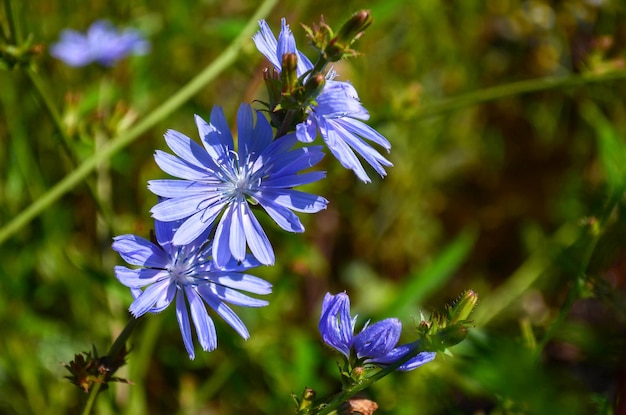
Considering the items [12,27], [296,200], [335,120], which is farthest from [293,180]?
[12,27]

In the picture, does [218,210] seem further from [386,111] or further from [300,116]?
[386,111]

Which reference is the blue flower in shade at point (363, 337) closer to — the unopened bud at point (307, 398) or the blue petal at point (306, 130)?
the unopened bud at point (307, 398)

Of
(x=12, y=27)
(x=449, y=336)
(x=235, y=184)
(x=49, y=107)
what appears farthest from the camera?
(x=49, y=107)

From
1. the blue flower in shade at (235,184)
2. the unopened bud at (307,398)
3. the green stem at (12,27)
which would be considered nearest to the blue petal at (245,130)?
the blue flower in shade at (235,184)

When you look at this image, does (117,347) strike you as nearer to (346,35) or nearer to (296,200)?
(296,200)

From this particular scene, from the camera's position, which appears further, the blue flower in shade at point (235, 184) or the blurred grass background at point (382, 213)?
the blurred grass background at point (382, 213)

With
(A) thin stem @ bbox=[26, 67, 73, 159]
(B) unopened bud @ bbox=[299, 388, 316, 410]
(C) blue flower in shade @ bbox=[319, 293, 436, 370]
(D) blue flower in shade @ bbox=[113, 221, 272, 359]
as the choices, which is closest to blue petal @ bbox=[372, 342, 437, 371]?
(C) blue flower in shade @ bbox=[319, 293, 436, 370]
